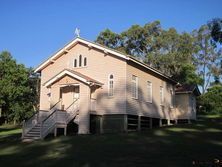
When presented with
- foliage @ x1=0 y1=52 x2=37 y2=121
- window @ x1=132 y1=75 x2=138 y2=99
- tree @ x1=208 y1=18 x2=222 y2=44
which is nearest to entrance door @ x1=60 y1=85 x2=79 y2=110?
window @ x1=132 y1=75 x2=138 y2=99

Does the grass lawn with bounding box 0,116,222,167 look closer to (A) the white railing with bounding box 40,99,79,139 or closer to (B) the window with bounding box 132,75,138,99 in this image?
(A) the white railing with bounding box 40,99,79,139

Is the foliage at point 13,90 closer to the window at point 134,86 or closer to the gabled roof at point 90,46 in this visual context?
the gabled roof at point 90,46

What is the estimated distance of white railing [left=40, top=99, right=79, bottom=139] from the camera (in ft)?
83.6

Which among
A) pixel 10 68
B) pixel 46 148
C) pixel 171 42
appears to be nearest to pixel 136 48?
pixel 171 42

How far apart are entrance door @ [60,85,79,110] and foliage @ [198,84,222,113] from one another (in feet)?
105

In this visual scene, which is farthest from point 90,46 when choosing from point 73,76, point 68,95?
point 68,95

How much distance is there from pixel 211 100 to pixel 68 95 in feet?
109

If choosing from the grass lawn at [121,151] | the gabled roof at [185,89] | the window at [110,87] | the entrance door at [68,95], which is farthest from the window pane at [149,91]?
the gabled roof at [185,89]

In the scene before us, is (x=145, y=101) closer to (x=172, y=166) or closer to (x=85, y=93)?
(x=85, y=93)

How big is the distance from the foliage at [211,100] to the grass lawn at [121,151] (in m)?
33.8

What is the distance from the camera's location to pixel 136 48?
6312 cm

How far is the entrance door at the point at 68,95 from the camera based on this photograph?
29797 mm

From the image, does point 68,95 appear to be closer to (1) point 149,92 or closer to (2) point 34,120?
(2) point 34,120

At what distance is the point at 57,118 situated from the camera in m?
26.1
